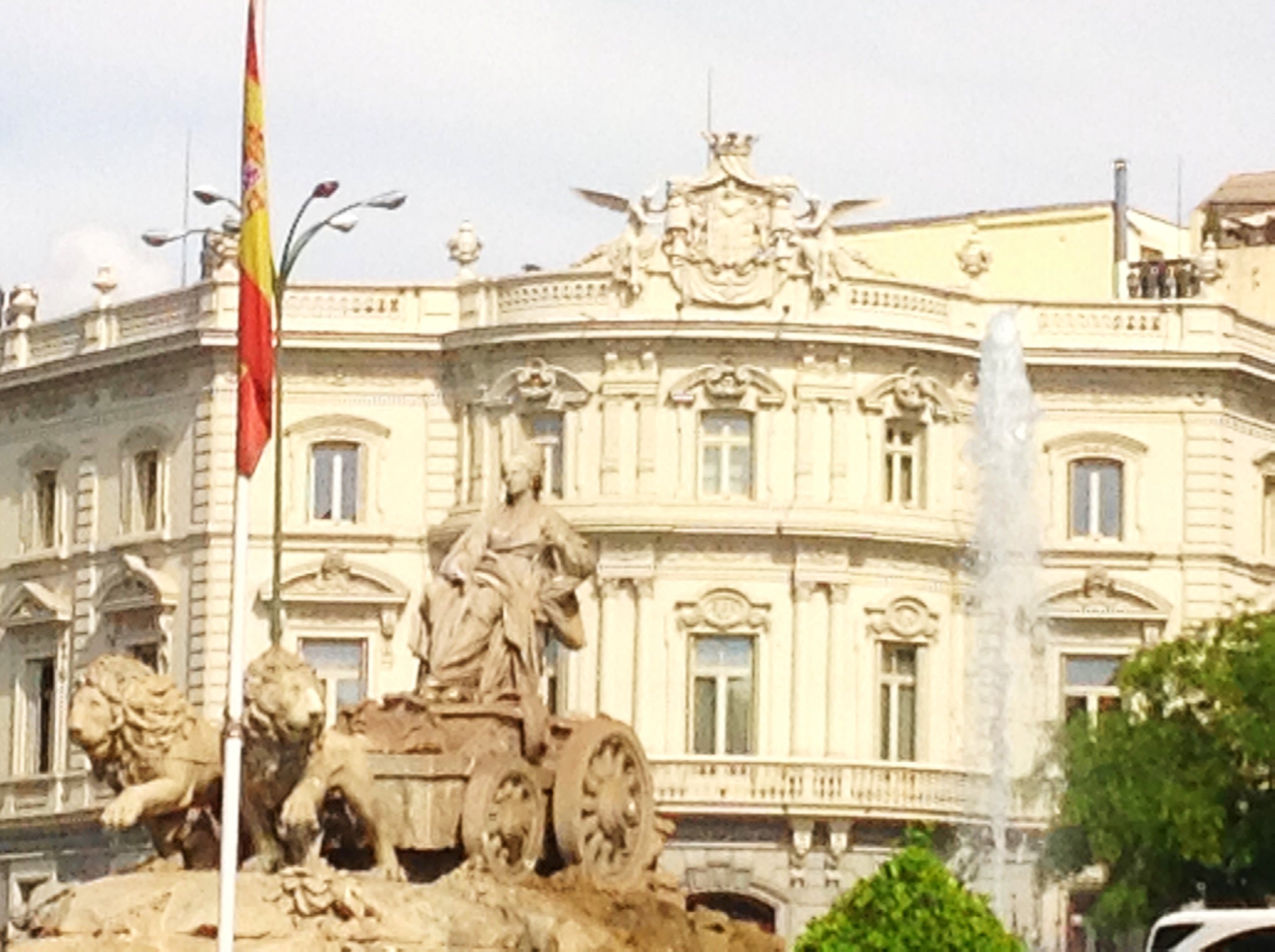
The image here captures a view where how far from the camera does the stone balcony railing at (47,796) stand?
228ft

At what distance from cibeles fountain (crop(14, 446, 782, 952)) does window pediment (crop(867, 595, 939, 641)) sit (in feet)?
111

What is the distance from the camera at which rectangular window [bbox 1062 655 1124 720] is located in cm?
6819

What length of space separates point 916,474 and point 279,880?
39.3 m

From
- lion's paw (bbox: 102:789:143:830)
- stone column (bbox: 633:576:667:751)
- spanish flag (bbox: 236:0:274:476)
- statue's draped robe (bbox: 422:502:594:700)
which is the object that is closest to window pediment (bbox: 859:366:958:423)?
stone column (bbox: 633:576:667:751)

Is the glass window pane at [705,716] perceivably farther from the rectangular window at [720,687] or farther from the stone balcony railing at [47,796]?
the stone balcony railing at [47,796]

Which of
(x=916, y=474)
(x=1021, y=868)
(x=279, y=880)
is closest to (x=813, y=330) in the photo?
(x=916, y=474)

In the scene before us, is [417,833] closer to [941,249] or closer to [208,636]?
[208,636]

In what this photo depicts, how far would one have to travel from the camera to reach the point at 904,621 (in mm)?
67062

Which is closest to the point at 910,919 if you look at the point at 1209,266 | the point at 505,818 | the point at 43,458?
the point at 505,818

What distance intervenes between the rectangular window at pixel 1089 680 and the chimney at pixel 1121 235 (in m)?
9.71

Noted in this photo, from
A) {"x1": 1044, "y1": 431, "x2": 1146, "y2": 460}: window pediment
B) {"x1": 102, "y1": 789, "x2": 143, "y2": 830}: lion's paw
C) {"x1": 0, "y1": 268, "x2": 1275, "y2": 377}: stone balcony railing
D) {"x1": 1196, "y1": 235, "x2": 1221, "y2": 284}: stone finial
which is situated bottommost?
{"x1": 102, "y1": 789, "x2": 143, "y2": 830}: lion's paw

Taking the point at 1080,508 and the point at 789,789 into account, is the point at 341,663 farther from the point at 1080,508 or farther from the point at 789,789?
the point at 1080,508

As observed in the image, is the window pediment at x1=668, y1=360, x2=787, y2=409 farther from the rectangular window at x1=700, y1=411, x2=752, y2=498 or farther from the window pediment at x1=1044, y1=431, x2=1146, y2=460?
the window pediment at x1=1044, y1=431, x2=1146, y2=460

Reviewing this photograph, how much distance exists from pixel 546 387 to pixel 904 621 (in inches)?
224
